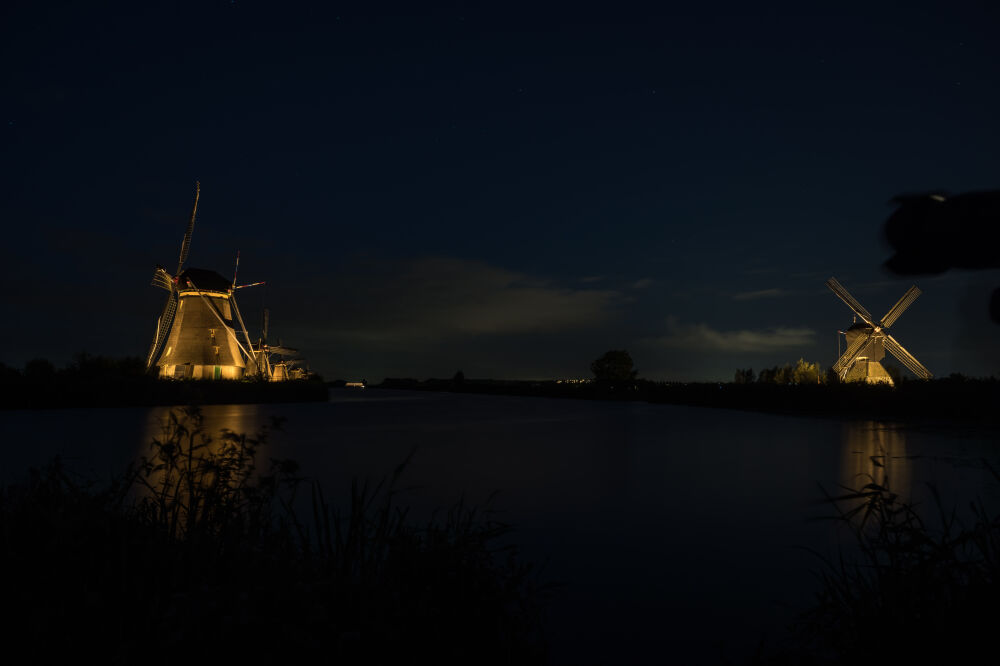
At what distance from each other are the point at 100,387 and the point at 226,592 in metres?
40.5

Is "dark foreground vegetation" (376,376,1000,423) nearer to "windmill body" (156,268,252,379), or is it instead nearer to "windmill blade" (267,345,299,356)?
"windmill body" (156,268,252,379)

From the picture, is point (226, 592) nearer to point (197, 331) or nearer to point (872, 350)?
point (197, 331)

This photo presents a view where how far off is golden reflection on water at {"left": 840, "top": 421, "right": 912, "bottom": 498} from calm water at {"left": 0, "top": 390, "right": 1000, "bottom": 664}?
0.32 feet

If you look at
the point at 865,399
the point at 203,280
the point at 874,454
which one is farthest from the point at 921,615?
the point at 203,280

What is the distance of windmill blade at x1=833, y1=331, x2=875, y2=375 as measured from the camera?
57750 millimetres

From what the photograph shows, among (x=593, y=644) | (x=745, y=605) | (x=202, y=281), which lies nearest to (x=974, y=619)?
(x=593, y=644)

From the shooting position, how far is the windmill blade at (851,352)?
57.8m

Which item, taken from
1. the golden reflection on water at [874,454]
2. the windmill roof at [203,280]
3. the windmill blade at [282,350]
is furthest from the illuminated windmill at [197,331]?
the golden reflection on water at [874,454]

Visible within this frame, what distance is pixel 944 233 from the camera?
164 centimetres

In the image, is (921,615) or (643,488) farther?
(643,488)

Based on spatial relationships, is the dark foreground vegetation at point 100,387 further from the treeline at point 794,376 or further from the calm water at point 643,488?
the treeline at point 794,376

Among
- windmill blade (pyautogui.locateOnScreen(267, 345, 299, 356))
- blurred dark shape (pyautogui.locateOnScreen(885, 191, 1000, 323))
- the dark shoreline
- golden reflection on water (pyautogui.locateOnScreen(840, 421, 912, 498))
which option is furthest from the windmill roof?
blurred dark shape (pyautogui.locateOnScreen(885, 191, 1000, 323))

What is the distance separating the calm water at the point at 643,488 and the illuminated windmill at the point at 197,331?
15843 millimetres

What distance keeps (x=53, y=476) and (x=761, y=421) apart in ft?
131
